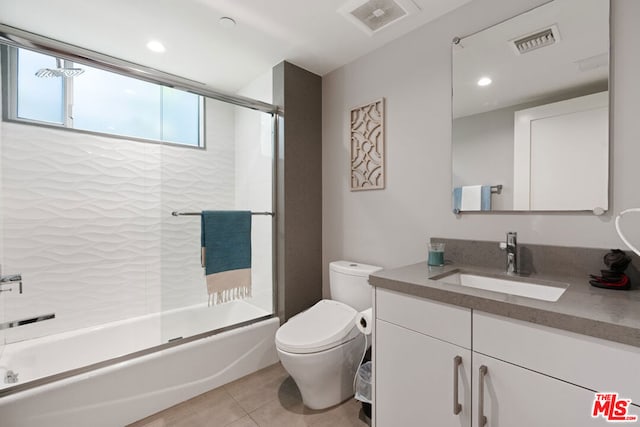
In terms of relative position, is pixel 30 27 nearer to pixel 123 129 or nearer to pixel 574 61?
pixel 123 129

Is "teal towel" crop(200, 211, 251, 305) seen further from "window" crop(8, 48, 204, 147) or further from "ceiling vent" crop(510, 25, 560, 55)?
"ceiling vent" crop(510, 25, 560, 55)

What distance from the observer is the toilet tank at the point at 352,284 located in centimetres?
185

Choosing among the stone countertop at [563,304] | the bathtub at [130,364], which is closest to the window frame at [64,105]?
the bathtub at [130,364]

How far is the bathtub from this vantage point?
53.2 inches

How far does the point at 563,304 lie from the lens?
86 cm

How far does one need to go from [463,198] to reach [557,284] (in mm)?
594

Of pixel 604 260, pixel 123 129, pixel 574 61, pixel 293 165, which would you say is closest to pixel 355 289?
pixel 293 165

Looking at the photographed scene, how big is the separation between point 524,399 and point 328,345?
856mm

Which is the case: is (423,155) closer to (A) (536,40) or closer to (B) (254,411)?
(A) (536,40)

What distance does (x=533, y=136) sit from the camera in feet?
4.45

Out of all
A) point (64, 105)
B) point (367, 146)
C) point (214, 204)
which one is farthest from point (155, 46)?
point (367, 146)

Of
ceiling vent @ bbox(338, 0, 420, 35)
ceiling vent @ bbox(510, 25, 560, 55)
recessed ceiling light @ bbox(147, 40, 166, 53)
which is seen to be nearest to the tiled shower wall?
recessed ceiling light @ bbox(147, 40, 166, 53)

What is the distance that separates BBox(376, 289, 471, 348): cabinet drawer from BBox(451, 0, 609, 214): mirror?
725mm

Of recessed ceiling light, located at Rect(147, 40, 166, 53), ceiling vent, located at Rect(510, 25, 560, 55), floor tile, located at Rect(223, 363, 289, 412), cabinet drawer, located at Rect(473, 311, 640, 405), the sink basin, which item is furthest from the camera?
recessed ceiling light, located at Rect(147, 40, 166, 53)
